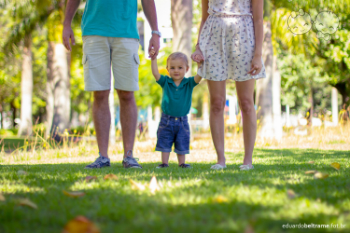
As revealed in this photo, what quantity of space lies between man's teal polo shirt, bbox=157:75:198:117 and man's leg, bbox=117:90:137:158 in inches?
13.5

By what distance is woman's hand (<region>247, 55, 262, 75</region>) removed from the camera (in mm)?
3346

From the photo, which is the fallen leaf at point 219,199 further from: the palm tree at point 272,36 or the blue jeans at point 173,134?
the palm tree at point 272,36

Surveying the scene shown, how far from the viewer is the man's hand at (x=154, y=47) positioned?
3.80 metres

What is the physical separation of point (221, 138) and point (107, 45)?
1.50 m

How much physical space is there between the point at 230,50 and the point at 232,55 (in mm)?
52

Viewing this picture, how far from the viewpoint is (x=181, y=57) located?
4.00 meters

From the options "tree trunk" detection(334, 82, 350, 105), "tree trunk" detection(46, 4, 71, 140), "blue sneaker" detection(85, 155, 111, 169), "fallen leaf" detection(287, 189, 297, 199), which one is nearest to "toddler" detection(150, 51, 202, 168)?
"blue sneaker" detection(85, 155, 111, 169)

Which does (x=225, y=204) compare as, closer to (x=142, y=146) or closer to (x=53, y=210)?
(x=53, y=210)

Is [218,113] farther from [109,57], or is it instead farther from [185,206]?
[185,206]

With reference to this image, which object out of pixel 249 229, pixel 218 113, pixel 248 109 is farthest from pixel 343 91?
pixel 249 229

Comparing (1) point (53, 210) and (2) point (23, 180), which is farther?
(2) point (23, 180)

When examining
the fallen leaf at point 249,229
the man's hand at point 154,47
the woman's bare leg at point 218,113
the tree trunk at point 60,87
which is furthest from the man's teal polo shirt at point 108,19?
the tree trunk at point 60,87

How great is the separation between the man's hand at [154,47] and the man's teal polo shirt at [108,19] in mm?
243

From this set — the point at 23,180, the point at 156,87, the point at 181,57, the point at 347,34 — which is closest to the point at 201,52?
the point at 181,57
